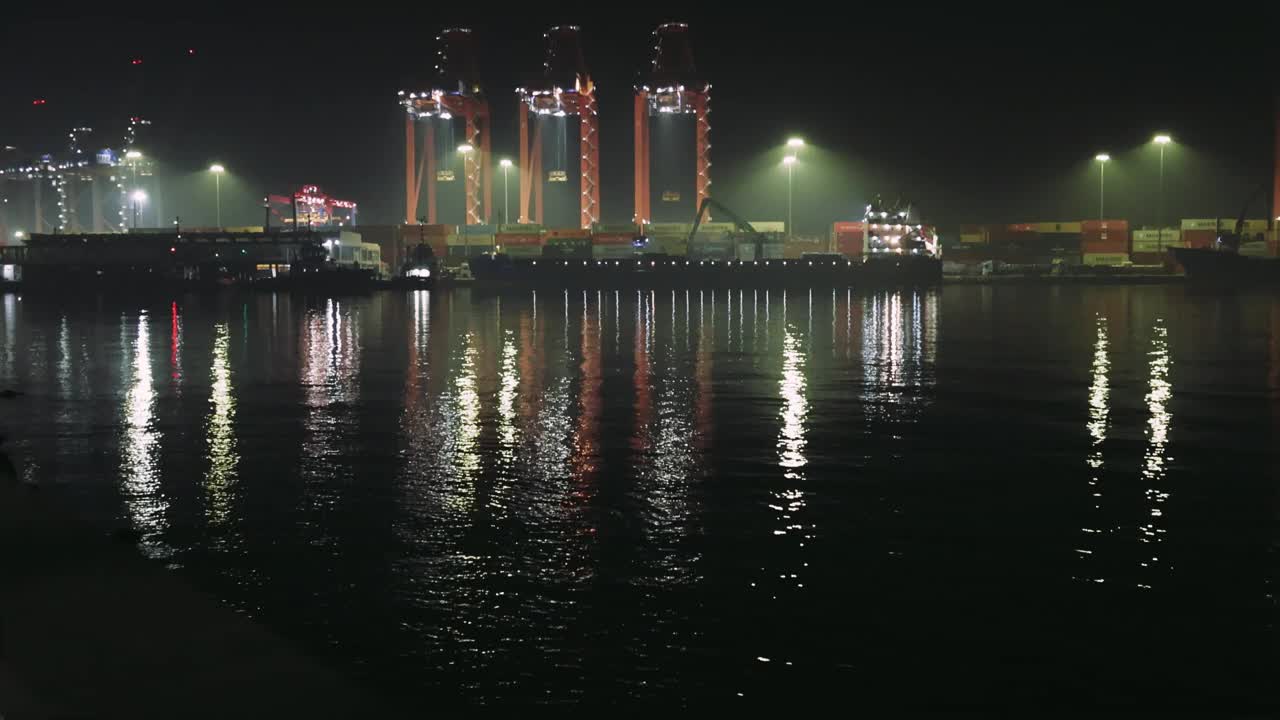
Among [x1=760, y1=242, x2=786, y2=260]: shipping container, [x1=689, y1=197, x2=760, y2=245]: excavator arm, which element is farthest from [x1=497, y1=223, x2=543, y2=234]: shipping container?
[x1=760, y1=242, x2=786, y2=260]: shipping container

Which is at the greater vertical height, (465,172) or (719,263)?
(465,172)

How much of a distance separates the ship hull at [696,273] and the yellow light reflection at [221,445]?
67949 millimetres

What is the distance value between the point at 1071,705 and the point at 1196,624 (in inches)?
55.6

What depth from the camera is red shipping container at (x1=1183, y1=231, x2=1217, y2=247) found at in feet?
307

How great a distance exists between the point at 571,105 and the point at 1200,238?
50.4m

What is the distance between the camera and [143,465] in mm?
10781

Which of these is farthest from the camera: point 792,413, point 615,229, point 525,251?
point 525,251

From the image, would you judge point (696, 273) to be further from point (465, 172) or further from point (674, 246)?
point (465, 172)

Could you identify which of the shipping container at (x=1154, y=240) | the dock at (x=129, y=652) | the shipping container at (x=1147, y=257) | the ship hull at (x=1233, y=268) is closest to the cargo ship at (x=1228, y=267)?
the ship hull at (x=1233, y=268)

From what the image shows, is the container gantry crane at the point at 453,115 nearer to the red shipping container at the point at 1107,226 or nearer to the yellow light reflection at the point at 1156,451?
the red shipping container at the point at 1107,226

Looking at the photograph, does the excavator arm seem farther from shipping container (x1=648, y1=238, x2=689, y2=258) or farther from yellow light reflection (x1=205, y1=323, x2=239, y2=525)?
yellow light reflection (x1=205, y1=323, x2=239, y2=525)

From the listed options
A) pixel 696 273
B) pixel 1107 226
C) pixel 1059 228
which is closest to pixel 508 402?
pixel 696 273

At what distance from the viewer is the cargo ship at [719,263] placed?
3408 inches

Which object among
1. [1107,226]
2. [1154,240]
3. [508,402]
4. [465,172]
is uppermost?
[465,172]
